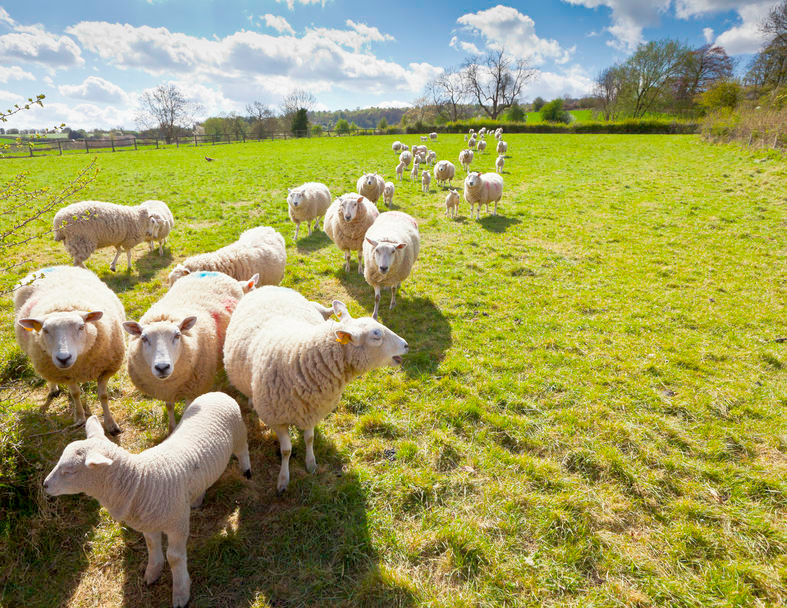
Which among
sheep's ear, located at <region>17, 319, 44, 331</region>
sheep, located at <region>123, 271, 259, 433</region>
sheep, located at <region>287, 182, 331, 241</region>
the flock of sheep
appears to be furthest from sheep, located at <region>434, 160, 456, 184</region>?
sheep's ear, located at <region>17, 319, 44, 331</region>

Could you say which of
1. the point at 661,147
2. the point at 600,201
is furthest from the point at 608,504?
the point at 661,147

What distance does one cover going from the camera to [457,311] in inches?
284

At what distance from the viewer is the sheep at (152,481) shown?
255 centimetres

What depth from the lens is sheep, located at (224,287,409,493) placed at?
139 inches

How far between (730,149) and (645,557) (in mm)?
33530

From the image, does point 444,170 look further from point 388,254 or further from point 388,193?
point 388,254

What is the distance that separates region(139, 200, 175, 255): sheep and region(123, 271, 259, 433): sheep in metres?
5.47

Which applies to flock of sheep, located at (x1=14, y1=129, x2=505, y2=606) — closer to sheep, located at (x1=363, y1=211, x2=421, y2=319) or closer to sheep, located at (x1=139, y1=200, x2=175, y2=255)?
sheep, located at (x1=363, y1=211, x2=421, y2=319)

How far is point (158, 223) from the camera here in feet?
30.7

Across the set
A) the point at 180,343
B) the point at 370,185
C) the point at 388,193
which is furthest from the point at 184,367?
the point at 388,193

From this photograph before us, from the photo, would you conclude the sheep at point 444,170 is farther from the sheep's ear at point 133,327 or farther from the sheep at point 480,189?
the sheep's ear at point 133,327

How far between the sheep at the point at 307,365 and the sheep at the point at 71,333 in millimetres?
1625

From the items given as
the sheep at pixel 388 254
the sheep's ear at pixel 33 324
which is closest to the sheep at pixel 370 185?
the sheep at pixel 388 254

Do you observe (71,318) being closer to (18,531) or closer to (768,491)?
(18,531)
